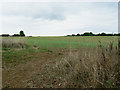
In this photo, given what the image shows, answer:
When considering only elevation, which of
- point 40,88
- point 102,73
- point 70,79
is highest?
point 102,73

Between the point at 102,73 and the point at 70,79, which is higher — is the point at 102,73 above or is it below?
above

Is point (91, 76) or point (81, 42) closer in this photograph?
point (91, 76)

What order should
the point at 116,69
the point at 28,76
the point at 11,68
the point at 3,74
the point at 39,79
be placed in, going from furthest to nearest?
the point at 11,68, the point at 3,74, the point at 28,76, the point at 39,79, the point at 116,69

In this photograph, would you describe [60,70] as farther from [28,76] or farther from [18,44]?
[18,44]

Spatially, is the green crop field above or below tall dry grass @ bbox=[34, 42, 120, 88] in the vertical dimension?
above

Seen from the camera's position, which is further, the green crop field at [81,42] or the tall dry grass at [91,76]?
the green crop field at [81,42]

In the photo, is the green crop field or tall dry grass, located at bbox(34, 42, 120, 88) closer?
tall dry grass, located at bbox(34, 42, 120, 88)

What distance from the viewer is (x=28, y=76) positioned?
3746 millimetres

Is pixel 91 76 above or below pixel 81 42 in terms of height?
below

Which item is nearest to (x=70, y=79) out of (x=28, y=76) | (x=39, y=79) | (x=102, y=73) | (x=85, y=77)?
(x=85, y=77)

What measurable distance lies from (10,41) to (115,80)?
1145 centimetres

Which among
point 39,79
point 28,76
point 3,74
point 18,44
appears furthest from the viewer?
point 18,44

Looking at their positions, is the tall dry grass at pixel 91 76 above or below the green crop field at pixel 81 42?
below

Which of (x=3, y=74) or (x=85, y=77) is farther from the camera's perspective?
(x=3, y=74)
